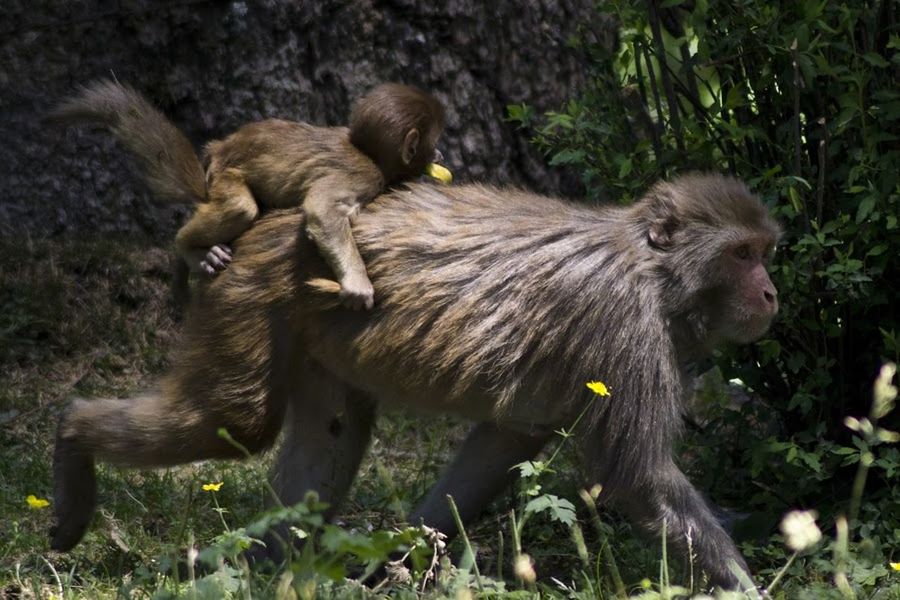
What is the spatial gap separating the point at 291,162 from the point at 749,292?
186 cm

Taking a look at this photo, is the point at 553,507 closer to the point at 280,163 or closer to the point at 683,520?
the point at 683,520

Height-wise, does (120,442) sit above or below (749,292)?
below

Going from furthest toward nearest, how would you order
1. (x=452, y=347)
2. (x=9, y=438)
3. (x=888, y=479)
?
(x=9, y=438), (x=888, y=479), (x=452, y=347)

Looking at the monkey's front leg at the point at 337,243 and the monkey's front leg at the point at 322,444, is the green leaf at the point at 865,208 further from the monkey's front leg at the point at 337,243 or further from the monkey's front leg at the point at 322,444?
the monkey's front leg at the point at 322,444

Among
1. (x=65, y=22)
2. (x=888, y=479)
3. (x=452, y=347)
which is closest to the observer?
(x=452, y=347)

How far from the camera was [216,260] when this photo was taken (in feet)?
18.3

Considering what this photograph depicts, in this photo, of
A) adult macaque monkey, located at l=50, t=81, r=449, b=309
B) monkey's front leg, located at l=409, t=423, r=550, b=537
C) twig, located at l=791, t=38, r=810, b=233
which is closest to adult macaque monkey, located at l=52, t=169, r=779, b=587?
adult macaque monkey, located at l=50, t=81, r=449, b=309

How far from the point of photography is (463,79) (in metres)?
8.21

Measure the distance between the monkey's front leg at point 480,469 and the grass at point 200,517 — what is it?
0.16 m

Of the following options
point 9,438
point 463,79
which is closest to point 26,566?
point 9,438

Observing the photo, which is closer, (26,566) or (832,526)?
(26,566)

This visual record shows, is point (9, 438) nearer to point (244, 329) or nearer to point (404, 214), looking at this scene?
point (244, 329)

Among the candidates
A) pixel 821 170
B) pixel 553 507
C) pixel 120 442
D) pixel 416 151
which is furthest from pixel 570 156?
pixel 120 442

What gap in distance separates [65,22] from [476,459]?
3767 millimetres
